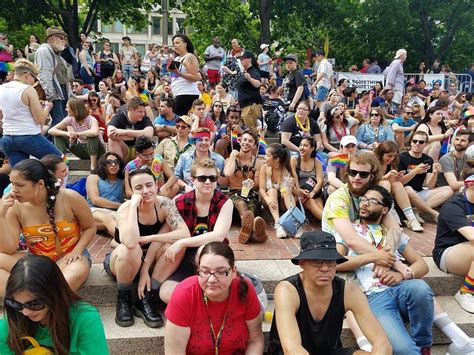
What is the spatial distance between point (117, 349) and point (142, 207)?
1091 mm

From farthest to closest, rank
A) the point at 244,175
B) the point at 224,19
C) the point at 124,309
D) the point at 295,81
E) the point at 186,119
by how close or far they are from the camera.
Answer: the point at 224,19, the point at 295,81, the point at 186,119, the point at 244,175, the point at 124,309

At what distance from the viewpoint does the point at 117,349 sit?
130 inches

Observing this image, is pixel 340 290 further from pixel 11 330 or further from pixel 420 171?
pixel 420 171

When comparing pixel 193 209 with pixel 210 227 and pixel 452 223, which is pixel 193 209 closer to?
pixel 210 227

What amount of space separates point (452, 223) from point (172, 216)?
2536 mm

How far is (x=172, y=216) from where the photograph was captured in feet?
11.9

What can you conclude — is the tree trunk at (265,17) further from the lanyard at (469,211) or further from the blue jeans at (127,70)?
the lanyard at (469,211)

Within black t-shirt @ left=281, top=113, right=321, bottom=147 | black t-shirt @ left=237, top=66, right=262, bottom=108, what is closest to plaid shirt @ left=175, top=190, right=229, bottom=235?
black t-shirt @ left=281, top=113, right=321, bottom=147

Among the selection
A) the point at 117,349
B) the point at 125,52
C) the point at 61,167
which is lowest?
the point at 117,349

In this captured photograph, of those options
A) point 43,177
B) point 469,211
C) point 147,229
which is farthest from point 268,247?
point 43,177

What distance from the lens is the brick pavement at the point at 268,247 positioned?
451 cm

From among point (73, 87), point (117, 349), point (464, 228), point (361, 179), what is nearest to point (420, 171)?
point (464, 228)

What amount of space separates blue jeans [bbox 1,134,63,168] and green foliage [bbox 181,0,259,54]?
2048cm

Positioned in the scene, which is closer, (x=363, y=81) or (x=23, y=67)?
(x=23, y=67)
